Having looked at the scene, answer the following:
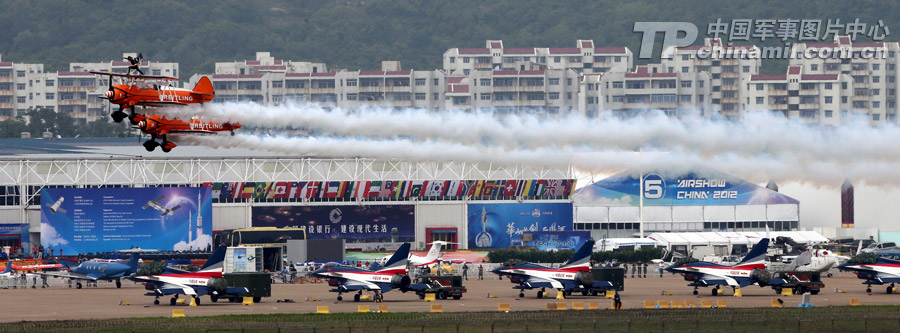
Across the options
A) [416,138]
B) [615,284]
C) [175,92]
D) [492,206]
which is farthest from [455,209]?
[175,92]

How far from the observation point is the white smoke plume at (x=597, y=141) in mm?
80938

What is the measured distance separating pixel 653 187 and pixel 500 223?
1793 cm

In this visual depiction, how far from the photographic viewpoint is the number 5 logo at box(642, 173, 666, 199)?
5433 inches

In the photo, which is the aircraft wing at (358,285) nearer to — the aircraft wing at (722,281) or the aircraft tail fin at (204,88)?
the aircraft tail fin at (204,88)

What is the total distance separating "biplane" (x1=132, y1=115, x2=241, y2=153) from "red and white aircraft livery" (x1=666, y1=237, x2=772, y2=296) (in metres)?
33.0

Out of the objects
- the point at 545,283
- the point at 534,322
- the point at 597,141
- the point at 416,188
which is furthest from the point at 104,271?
the point at 534,322

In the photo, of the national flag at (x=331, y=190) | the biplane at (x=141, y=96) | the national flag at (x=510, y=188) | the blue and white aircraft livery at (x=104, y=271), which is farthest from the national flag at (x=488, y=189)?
the biplane at (x=141, y=96)

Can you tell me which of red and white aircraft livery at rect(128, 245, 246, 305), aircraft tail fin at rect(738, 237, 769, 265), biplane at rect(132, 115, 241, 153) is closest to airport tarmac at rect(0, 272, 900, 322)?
red and white aircraft livery at rect(128, 245, 246, 305)

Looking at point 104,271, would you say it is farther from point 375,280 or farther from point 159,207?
point 375,280

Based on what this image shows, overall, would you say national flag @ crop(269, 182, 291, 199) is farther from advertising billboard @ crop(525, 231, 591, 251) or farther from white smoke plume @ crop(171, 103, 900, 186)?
white smoke plume @ crop(171, 103, 900, 186)

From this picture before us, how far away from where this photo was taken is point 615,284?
84688 mm

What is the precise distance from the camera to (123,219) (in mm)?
125188

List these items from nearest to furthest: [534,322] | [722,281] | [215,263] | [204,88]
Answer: [534,322], [204,88], [215,263], [722,281]

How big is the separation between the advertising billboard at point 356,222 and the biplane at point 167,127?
55273mm
